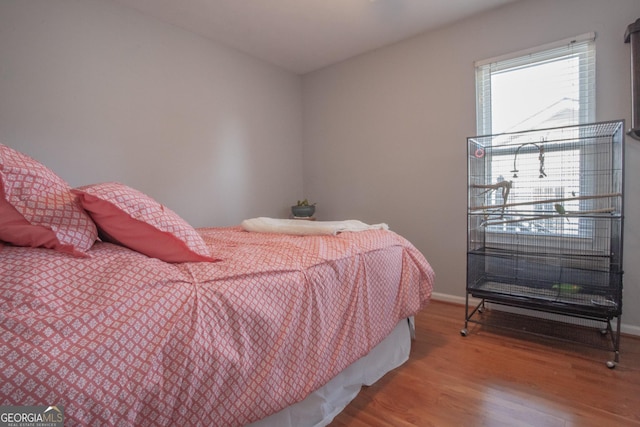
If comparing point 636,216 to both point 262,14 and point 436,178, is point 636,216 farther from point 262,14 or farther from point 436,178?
point 262,14

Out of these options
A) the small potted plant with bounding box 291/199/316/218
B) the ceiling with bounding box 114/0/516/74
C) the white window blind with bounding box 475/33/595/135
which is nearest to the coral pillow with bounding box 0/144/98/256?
the ceiling with bounding box 114/0/516/74

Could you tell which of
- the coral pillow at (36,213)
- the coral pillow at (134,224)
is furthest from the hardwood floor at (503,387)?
the coral pillow at (36,213)

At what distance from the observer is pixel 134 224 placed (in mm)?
1067

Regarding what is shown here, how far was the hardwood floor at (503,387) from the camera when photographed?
1.34 m

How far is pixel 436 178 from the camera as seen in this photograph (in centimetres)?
284

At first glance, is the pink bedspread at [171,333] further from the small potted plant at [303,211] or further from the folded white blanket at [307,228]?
the small potted plant at [303,211]

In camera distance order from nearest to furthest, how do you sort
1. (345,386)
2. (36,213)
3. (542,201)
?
1. (36,213)
2. (345,386)
3. (542,201)

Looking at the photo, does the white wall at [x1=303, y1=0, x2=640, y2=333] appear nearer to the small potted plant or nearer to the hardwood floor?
the small potted plant

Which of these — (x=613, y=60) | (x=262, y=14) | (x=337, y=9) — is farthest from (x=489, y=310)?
(x=262, y=14)

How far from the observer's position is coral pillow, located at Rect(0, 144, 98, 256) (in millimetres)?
909

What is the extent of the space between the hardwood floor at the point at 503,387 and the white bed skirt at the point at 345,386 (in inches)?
1.6

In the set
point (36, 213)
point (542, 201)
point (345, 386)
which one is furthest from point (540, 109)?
point (36, 213)

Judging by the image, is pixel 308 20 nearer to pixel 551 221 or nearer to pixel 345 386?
pixel 551 221

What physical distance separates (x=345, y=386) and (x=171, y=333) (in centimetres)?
97
